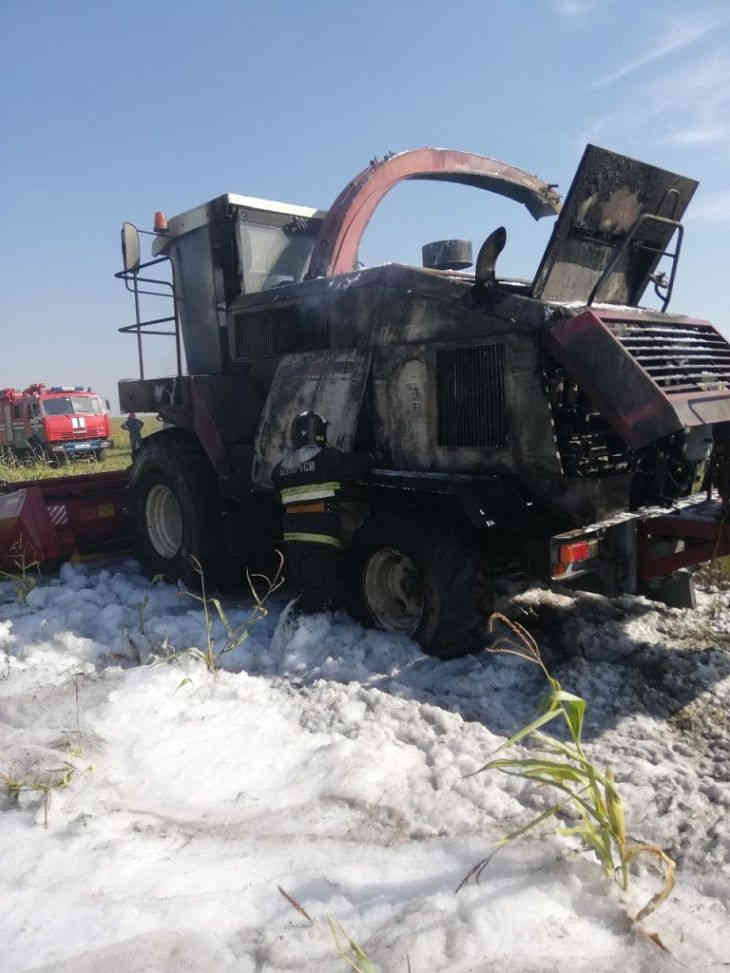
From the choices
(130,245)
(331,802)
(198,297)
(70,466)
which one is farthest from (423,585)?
(70,466)

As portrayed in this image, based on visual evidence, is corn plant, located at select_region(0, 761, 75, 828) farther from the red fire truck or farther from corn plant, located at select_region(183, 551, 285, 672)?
the red fire truck

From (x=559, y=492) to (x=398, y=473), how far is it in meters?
1.01

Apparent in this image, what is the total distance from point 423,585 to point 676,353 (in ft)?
6.51

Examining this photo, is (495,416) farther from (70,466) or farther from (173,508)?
(70,466)

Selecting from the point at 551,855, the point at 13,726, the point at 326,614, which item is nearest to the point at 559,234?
the point at 326,614

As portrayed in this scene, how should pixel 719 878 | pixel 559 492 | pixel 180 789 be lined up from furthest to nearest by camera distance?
pixel 559 492 → pixel 180 789 → pixel 719 878

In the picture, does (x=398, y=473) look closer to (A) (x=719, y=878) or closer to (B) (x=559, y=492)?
(B) (x=559, y=492)

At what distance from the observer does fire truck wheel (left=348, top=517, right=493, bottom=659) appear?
4062 millimetres

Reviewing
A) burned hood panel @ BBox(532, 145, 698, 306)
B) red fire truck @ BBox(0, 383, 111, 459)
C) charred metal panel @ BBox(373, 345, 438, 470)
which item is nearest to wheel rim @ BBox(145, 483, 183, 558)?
charred metal panel @ BBox(373, 345, 438, 470)

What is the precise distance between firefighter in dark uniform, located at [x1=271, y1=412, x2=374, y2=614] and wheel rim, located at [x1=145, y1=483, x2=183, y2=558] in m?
1.82

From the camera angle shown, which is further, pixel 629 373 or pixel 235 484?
pixel 235 484

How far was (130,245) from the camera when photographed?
5848mm

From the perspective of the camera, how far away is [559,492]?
386cm

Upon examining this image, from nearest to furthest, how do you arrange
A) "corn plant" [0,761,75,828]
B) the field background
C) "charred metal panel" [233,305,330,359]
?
"corn plant" [0,761,75,828] < "charred metal panel" [233,305,330,359] < the field background
